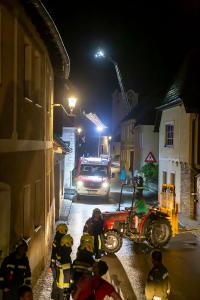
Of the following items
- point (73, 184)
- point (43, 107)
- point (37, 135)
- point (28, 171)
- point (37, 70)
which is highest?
point (37, 70)

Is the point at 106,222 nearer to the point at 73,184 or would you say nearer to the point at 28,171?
the point at 28,171

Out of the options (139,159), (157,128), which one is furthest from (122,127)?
(157,128)

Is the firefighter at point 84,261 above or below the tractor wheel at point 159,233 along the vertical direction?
above

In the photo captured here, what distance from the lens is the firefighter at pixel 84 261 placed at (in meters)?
6.99

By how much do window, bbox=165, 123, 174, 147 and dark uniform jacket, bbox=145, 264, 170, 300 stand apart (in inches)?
667

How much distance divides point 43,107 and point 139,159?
2794 centimetres

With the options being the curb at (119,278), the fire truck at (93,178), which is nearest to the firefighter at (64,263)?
the curb at (119,278)

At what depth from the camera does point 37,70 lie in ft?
37.0

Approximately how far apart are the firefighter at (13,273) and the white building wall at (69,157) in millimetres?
24667

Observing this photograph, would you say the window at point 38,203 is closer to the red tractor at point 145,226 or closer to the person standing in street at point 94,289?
the red tractor at point 145,226

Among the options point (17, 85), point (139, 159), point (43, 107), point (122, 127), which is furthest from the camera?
point (122, 127)

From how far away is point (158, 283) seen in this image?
7477mm

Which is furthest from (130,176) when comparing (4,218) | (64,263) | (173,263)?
(4,218)

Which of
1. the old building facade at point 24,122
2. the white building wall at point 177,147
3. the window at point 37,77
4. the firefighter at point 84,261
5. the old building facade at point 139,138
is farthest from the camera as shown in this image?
the old building facade at point 139,138
